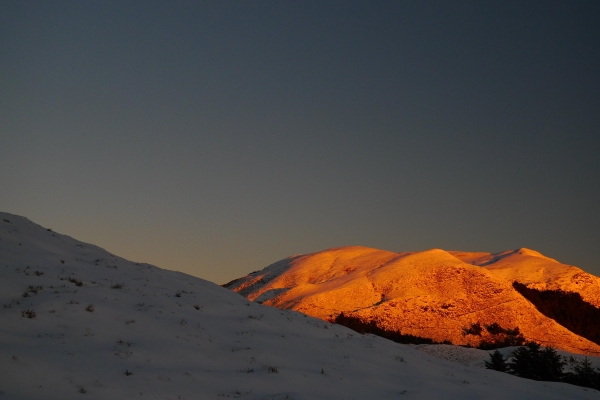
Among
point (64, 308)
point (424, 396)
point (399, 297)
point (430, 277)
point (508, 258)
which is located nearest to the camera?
point (424, 396)

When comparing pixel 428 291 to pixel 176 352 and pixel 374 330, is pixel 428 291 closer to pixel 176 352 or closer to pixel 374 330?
pixel 374 330

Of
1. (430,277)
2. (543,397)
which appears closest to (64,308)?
(543,397)

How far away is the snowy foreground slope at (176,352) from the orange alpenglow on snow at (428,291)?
1172 inches

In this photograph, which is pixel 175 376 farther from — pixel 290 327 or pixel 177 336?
pixel 290 327

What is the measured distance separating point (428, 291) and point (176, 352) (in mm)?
45509

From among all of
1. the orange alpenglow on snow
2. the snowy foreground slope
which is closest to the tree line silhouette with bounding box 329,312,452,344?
the orange alpenglow on snow

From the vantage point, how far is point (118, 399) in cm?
900

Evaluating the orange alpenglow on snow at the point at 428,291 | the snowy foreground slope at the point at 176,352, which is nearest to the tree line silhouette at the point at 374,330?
the orange alpenglow on snow at the point at 428,291

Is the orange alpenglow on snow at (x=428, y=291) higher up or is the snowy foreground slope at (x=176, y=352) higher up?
the orange alpenglow on snow at (x=428, y=291)

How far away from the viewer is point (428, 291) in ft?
176

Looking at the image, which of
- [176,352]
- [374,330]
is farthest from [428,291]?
[176,352]

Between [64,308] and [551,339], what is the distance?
45.3m

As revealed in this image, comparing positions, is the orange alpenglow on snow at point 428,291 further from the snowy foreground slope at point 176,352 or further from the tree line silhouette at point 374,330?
the snowy foreground slope at point 176,352

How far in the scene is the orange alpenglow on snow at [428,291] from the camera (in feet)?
153
